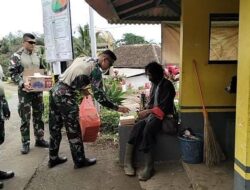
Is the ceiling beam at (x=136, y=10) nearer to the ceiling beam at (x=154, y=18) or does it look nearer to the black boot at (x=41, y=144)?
the ceiling beam at (x=154, y=18)

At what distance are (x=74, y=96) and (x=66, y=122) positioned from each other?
0.38 metres

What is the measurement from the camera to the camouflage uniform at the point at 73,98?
5.15 metres

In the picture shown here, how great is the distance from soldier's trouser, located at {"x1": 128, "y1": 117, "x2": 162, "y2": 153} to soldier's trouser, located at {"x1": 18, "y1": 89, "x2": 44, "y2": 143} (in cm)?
200

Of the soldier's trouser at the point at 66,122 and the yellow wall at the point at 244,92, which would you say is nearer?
the yellow wall at the point at 244,92

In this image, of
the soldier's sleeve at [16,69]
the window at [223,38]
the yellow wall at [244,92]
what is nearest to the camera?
the yellow wall at [244,92]

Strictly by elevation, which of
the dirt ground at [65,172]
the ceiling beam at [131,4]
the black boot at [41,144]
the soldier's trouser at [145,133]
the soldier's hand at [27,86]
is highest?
the ceiling beam at [131,4]

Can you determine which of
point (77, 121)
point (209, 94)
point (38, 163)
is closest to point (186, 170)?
point (209, 94)

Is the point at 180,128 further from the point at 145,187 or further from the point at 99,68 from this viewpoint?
the point at 99,68

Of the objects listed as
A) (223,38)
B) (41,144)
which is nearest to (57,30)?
(41,144)

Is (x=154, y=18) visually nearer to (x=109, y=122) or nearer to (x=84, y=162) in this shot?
(x=109, y=122)

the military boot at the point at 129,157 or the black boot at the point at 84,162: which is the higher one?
the military boot at the point at 129,157

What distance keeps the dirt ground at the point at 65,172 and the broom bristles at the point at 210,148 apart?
1.03 metres

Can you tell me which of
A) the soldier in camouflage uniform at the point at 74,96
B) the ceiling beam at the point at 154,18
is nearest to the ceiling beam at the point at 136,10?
the ceiling beam at the point at 154,18

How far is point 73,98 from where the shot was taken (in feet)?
17.5
